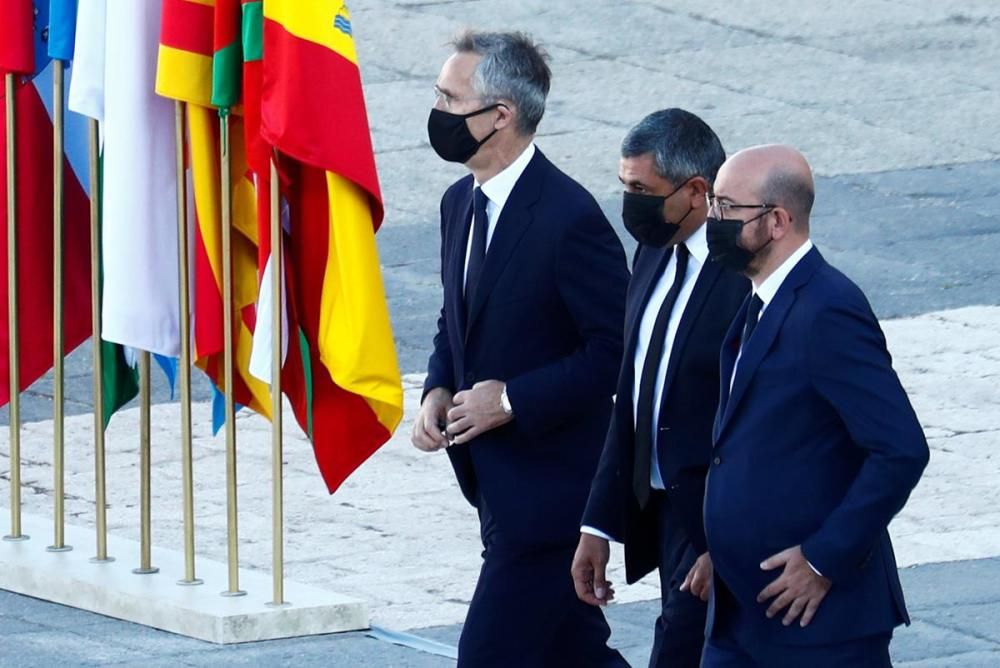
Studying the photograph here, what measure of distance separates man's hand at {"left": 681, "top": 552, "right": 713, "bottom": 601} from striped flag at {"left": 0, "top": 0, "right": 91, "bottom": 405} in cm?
370

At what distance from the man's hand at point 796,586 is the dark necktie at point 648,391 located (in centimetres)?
78

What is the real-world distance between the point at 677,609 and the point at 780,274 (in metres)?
1.02

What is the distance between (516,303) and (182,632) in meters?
2.21

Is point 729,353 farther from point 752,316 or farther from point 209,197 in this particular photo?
point 209,197

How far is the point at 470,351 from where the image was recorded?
621 cm

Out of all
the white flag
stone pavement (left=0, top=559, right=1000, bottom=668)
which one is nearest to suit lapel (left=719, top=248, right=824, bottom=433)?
stone pavement (left=0, top=559, right=1000, bottom=668)

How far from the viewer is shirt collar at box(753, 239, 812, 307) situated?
16.4 ft

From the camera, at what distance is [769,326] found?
16.2ft

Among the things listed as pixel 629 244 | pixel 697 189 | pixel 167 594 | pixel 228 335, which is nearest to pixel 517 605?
pixel 697 189

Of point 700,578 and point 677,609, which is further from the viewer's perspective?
point 677,609

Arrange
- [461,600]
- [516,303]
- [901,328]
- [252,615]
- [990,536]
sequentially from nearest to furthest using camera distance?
1. [516,303]
2. [252,615]
3. [461,600]
4. [990,536]
5. [901,328]

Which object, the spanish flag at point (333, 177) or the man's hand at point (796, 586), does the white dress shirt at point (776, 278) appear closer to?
the man's hand at point (796, 586)

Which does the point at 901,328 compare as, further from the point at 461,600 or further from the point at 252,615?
the point at 252,615

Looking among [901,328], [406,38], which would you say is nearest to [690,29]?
[406,38]
